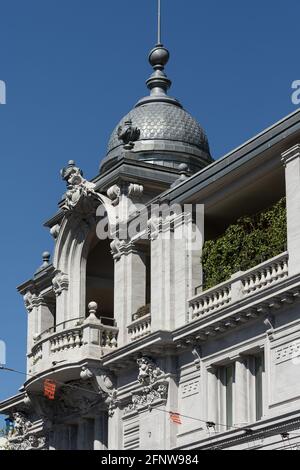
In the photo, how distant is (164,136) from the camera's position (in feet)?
190

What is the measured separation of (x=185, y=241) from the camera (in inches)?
1941

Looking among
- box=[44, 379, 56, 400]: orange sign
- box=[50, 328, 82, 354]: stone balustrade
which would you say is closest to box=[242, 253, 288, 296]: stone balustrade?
box=[50, 328, 82, 354]: stone balustrade

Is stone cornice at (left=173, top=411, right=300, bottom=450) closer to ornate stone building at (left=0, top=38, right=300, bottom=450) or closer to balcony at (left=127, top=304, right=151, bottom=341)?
ornate stone building at (left=0, top=38, right=300, bottom=450)

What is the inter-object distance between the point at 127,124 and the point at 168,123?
13.1ft

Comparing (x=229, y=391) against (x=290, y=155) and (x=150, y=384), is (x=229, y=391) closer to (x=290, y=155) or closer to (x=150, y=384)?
(x=150, y=384)

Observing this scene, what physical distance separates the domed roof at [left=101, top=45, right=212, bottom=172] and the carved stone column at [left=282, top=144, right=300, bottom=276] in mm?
12871

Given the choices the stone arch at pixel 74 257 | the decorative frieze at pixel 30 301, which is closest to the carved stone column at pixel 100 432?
the stone arch at pixel 74 257

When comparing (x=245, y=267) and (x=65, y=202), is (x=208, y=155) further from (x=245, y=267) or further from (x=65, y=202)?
(x=245, y=267)

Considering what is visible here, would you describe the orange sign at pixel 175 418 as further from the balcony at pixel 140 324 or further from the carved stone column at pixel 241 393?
the balcony at pixel 140 324

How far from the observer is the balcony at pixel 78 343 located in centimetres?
5169

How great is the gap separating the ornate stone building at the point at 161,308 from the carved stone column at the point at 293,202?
44mm

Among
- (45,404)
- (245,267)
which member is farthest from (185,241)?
(45,404)

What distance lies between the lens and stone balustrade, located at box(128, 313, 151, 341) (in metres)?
50.0

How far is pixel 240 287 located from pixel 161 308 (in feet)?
15.5
